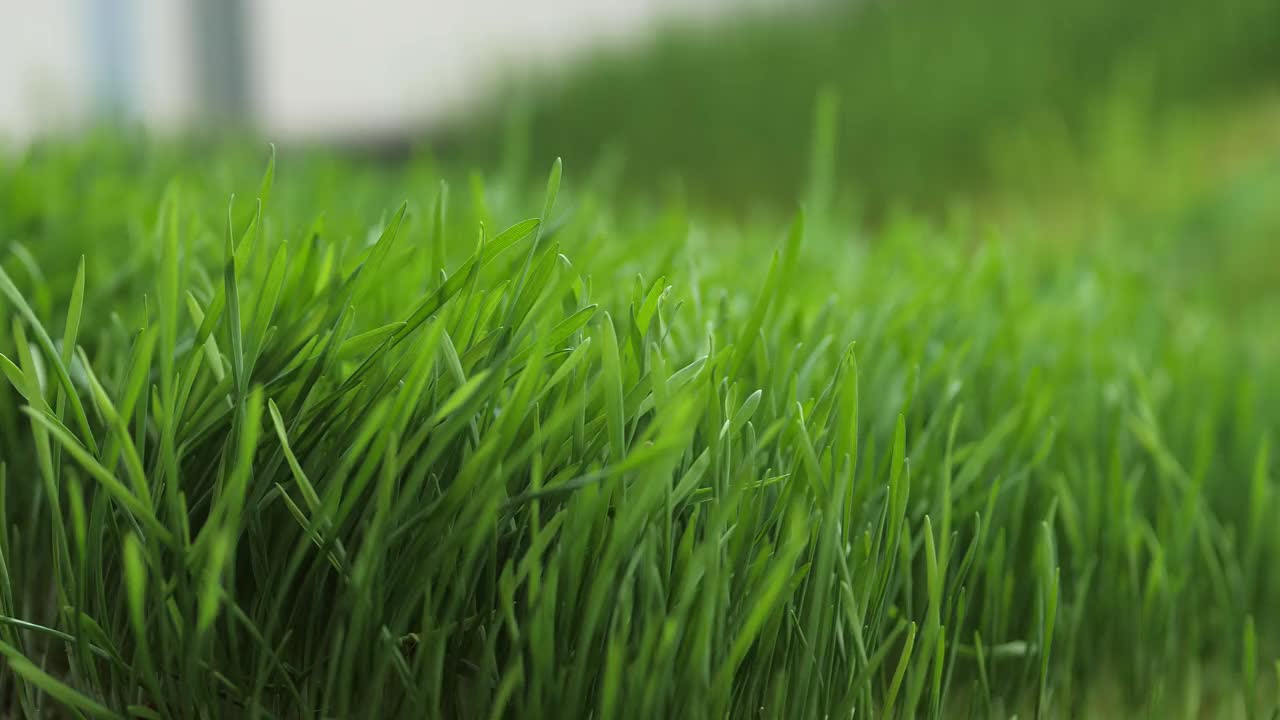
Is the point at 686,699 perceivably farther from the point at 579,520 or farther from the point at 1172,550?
the point at 1172,550

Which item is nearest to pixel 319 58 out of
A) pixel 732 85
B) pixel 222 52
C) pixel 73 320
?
pixel 222 52

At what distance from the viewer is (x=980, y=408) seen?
1.87 feet

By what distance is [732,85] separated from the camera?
295 centimetres

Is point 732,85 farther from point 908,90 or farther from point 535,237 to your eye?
point 535,237

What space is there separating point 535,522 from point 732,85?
2.75 m

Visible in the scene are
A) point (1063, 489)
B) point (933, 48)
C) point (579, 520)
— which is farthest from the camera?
→ point (933, 48)

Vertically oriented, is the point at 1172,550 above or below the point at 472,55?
below

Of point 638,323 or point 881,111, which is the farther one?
point 881,111

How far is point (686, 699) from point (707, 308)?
0.26 meters

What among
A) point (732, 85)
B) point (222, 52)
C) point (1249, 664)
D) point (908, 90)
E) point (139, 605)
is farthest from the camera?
point (222, 52)

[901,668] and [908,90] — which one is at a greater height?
[908,90]

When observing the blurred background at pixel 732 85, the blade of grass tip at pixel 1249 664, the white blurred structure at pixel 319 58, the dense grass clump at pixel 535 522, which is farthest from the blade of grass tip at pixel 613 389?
the white blurred structure at pixel 319 58

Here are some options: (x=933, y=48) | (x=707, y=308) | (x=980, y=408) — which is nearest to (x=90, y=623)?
(x=707, y=308)

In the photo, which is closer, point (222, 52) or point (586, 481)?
point (586, 481)
